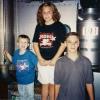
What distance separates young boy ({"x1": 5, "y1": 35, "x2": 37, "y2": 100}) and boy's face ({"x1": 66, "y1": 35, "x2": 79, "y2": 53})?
33 cm

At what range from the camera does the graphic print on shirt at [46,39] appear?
2.16 metres

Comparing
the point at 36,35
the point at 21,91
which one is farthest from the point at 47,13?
the point at 21,91

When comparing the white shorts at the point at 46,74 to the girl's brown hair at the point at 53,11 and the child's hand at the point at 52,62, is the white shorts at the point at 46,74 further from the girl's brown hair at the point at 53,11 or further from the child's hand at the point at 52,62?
the girl's brown hair at the point at 53,11

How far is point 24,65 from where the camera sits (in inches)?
87.4

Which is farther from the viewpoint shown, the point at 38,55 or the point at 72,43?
the point at 38,55

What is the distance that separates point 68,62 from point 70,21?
0.36 m

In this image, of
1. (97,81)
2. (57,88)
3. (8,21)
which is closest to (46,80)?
(57,88)

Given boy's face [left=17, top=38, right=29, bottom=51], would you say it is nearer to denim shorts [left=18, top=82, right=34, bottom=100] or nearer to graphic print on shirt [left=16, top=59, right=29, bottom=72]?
graphic print on shirt [left=16, top=59, right=29, bottom=72]

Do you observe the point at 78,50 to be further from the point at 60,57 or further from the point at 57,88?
the point at 57,88

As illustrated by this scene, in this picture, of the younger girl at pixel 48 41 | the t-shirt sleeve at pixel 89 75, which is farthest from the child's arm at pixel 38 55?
the t-shirt sleeve at pixel 89 75

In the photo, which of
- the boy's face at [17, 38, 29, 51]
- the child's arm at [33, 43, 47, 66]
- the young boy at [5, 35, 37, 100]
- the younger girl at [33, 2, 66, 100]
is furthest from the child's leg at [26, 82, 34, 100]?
the boy's face at [17, 38, 29, 51]

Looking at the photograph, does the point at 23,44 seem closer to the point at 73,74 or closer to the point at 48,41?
the point at 48,41

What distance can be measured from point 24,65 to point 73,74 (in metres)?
0.45

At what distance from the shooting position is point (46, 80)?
2.20m
